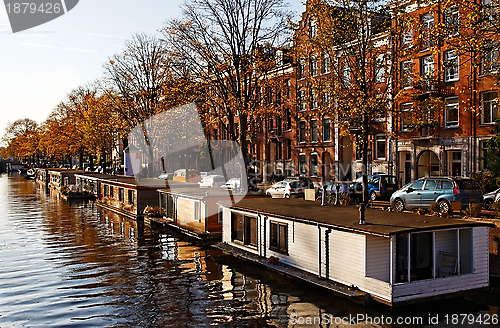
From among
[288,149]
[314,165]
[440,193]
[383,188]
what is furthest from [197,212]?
[288,149]

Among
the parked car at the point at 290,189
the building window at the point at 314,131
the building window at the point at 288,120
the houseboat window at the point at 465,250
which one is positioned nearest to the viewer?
the houseboat window at the point at 465,250

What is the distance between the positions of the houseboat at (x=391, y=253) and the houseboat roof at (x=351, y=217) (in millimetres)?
29

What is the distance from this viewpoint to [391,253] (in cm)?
1471

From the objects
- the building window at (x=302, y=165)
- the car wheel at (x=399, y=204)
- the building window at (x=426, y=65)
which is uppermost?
the building window at (x=426, y=65)

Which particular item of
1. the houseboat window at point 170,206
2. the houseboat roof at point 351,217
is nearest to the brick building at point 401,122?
the houseboat roof at point 351,217

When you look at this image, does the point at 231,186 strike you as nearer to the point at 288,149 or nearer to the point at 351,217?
the point at 288,149

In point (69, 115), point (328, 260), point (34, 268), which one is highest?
point (69, 115)

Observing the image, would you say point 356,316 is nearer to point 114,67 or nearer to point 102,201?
point 102,201

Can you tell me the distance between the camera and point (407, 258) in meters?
15.1

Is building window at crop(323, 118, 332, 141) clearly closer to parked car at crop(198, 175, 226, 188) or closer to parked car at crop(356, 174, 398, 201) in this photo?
parked car at crop(198, 175, 226, 188)

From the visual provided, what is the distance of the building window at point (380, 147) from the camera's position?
46.7 metres

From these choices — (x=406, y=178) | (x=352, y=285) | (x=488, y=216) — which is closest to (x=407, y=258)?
(x=352, y=285)

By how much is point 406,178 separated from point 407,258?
31.1 metres

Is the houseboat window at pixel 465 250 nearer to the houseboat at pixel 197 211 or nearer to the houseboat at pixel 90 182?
the houseboat at pixel 197 211
